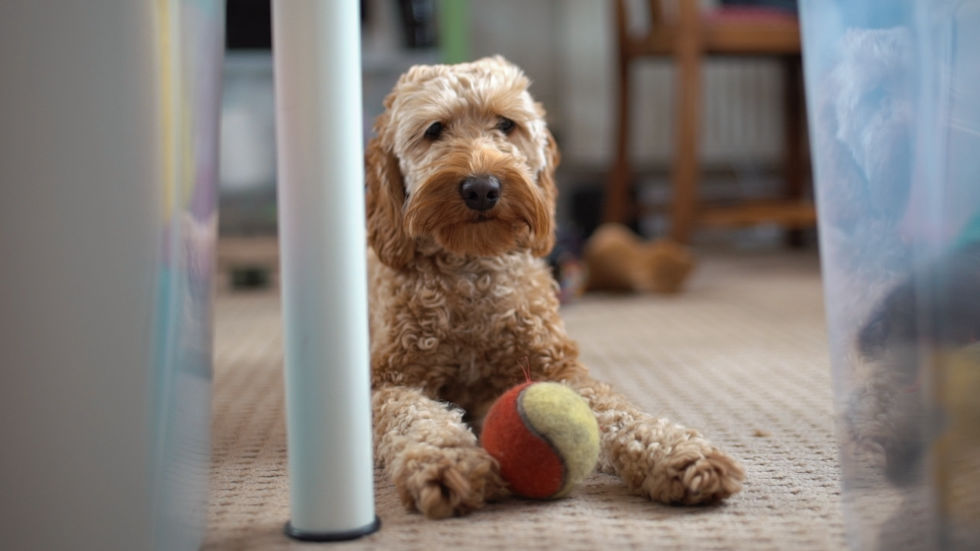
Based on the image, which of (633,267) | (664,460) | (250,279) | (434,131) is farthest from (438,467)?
(250,279)

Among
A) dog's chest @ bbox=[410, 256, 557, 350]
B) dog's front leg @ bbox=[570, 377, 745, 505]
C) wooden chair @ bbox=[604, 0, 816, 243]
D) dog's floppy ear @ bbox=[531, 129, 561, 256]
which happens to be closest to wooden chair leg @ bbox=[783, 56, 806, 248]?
wooden chair @ bbox=[604, 0, 816, 243]

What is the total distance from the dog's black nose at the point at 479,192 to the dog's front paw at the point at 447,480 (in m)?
0.26

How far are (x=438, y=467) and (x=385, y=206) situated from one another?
37 cm

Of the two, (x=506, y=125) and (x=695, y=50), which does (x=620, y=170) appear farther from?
(x=506, y=125)

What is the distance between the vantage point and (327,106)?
0.66 meters

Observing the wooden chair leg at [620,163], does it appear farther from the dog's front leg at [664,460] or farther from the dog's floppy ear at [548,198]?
the dog's front leg at [664,460]

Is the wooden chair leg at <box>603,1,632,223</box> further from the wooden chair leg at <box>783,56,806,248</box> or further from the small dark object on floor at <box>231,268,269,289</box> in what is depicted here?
the small dark object on floor at <box>231,268,269,289</box>

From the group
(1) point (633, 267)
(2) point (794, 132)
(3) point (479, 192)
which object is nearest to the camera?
(3) point (479, 192)

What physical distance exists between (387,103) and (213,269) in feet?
1.15

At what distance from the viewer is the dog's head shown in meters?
0.93

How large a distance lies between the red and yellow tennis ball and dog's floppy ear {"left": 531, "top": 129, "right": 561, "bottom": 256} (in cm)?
24

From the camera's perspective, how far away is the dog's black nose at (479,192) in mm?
923

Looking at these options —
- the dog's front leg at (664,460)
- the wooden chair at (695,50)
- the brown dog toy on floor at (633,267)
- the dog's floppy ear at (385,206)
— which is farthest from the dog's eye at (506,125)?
the wooden chair at (695,50)

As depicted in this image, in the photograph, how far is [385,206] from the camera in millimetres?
1029
